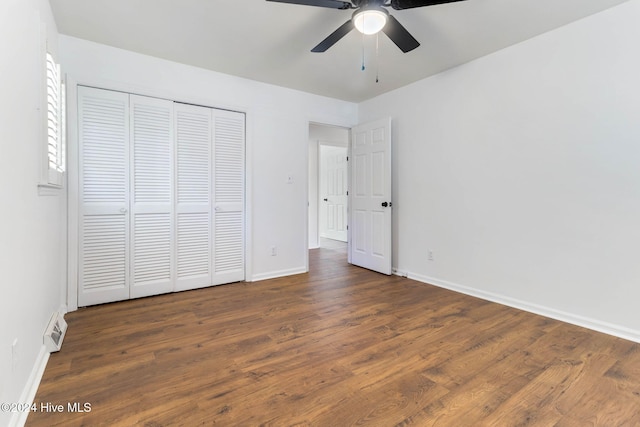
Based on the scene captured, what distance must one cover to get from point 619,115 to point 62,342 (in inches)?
171

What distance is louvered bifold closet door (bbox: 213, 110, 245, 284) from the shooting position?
136 inches

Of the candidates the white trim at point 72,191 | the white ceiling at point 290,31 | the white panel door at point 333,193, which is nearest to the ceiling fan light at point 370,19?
the white ceiling at point 290,31

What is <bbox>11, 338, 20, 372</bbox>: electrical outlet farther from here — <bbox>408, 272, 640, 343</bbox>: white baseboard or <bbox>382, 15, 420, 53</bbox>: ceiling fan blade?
<bbox>408, 272, 640, 343</bbox>: white baseboard

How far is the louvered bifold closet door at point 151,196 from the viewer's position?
2.97 meters

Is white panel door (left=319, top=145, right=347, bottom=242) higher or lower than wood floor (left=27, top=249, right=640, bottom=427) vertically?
higher

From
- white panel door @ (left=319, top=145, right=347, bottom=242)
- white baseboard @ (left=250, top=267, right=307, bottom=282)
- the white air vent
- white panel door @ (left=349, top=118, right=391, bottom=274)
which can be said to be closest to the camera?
the white air vent

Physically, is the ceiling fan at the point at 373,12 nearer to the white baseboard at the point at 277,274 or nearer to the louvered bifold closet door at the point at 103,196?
the louvered bifold closet door at the point at 103,196

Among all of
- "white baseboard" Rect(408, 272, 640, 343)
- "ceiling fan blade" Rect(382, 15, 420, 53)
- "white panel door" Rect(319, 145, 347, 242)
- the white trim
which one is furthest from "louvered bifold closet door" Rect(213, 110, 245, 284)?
"white panel door" Rect(319, 145, 347, 242)

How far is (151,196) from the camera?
10.0 feet

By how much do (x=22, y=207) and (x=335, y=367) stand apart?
185cm

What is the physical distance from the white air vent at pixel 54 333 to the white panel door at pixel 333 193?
201 inches

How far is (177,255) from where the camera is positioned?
3.23 m

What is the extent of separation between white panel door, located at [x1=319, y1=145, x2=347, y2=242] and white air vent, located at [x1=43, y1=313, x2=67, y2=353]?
16.8ft

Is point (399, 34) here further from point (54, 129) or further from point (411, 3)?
point (54, 129)
